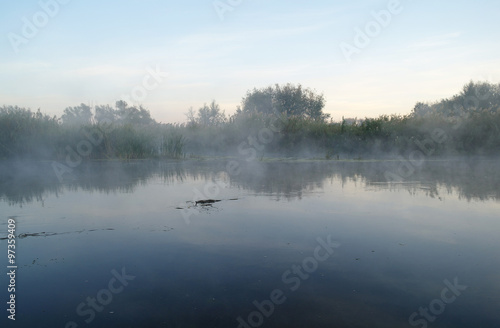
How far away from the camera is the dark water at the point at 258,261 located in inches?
144

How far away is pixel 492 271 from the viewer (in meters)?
4.49

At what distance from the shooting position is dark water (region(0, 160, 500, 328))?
366 cm

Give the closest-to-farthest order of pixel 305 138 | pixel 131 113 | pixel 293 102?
pixel 305 138
pixel 293 102
pixel 131 113

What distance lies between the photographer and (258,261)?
4957 millimetres

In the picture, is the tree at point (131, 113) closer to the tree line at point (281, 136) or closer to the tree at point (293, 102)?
the tree at point (293, 102)

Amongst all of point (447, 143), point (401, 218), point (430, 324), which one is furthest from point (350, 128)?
point (430, 324)

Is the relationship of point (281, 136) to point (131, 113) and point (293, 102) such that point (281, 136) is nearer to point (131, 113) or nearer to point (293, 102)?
point (293, 102)

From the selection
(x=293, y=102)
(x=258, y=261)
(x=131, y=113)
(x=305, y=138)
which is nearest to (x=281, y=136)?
(x=305, y=138)

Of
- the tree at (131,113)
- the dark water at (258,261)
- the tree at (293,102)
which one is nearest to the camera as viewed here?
the dark water at (258,261)

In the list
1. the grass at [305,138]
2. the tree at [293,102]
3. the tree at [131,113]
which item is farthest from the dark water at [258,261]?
the tree at [131,113]

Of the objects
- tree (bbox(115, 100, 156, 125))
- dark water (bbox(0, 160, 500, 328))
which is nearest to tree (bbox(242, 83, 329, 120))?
tree (bbox(115, 100, 156, 125))

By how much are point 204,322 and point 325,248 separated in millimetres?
2432

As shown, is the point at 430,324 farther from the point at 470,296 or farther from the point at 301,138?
the point at 301,138

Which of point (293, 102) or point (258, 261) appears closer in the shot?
point (258, 261)
